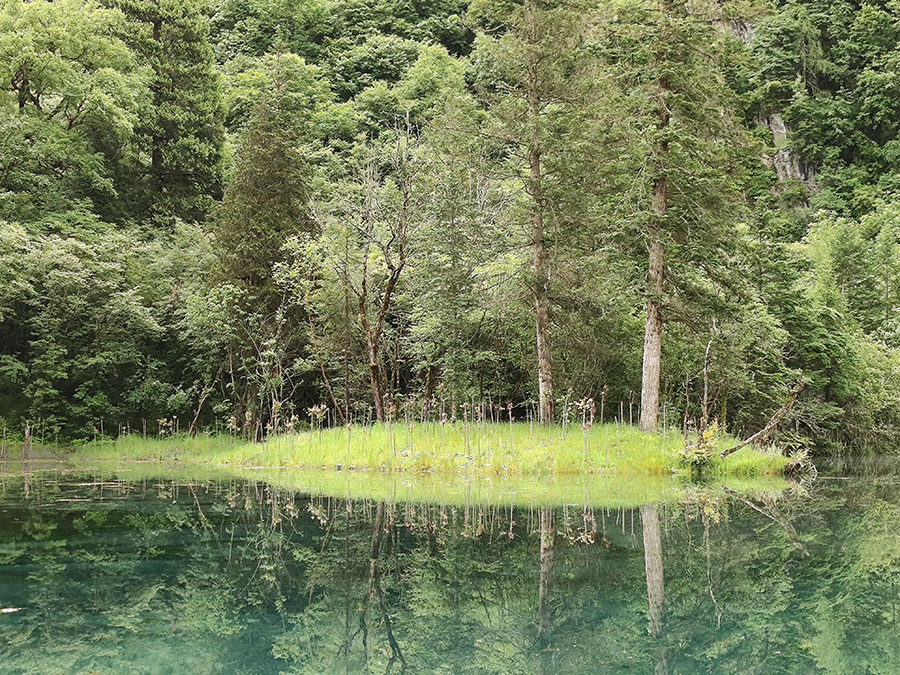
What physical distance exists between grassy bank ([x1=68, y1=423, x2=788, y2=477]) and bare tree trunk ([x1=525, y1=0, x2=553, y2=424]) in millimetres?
1051

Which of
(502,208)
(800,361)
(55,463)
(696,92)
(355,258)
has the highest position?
(696,92)

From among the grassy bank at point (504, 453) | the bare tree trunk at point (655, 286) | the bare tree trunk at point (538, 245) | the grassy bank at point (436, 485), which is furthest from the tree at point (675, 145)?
the grassy bank at point (436, 485)

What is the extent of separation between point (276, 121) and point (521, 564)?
67.2 feet

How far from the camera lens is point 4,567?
6223mm

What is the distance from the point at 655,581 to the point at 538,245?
41.4 feet

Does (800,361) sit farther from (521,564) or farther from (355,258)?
(521,564)

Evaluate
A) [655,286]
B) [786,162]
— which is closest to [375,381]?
[655,286]

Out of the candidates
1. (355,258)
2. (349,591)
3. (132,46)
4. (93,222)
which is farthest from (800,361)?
(132,46)

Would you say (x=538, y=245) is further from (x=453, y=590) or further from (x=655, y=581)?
(x=453, y=590)

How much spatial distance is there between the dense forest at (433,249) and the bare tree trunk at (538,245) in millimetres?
59

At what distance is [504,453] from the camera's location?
48.3ft

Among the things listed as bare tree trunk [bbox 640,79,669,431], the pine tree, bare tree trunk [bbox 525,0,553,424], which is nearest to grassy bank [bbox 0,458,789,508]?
bare tree trunk [bbox 640,79,669,431]

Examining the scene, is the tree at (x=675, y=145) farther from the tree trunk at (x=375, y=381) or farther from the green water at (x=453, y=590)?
the green water at (x=453, y=590)

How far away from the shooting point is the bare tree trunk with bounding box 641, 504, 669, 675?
3996mm
